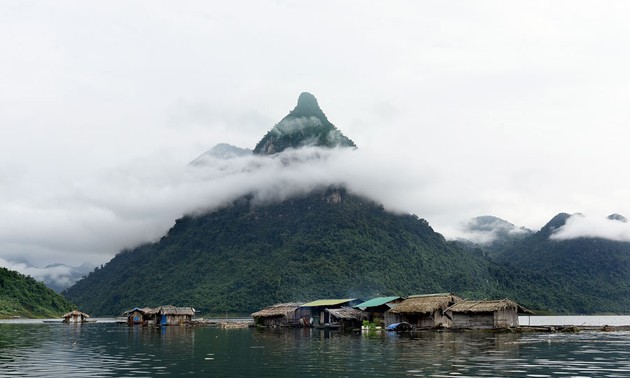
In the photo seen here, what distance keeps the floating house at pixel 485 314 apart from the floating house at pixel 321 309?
79.4 ft

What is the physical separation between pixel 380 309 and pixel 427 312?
10843mm

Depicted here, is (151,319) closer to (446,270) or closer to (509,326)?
(509,326)

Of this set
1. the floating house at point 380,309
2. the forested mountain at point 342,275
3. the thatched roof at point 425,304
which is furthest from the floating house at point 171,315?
the forested mountain at point 342,275

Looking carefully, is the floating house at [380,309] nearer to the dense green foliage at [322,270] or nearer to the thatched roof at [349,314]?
the thatched roof at [349,314]

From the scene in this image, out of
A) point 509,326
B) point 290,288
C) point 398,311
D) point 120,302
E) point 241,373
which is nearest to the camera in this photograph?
point 241,373

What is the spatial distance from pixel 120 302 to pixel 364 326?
140m

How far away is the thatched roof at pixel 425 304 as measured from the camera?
69.4 m

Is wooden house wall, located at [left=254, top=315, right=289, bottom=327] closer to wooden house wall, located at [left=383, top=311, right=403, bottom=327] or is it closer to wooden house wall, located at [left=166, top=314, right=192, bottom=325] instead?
wooden house wall, located at [left=166, top=314, right=192, bottom=325]

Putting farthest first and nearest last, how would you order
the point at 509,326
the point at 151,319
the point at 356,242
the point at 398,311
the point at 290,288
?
the point at 356,242, the point at 290,288, the point at 151,319, the point at 398,311, the point at 509,326

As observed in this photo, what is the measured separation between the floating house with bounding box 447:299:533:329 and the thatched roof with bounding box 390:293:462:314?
140 cm

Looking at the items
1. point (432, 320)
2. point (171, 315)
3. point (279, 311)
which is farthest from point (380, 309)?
point (171, 315)

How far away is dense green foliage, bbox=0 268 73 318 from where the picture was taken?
151 metres

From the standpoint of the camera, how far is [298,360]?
34406mm

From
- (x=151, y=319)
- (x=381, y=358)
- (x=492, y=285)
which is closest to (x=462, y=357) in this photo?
(x=381, y=358)
